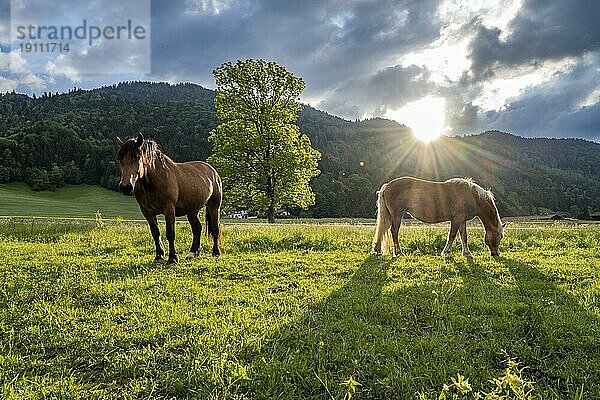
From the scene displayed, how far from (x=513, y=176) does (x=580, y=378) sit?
140 meters

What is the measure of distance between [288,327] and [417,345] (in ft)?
4.90

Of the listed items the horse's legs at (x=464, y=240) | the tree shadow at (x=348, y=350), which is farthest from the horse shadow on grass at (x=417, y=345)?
the horse's legs at (x=464, y=240)

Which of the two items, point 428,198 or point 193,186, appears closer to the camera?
point 193,186

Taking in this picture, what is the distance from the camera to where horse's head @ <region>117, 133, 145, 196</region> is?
8086mm

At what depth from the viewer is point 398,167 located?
12219cm

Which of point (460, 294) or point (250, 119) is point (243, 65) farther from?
point (460, 294)

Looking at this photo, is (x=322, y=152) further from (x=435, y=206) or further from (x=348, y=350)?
(x=348, y=350)

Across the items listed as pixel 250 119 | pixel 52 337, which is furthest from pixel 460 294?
pixel 250 119

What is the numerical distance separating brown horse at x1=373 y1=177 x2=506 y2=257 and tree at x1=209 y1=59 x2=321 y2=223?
17.3 m

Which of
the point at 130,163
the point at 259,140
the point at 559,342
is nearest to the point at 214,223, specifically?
the point at 130,163

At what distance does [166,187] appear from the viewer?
925cm

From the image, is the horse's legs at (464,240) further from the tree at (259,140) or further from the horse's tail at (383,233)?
the tree at (259,140)

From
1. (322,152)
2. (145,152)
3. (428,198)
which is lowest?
(428,198)

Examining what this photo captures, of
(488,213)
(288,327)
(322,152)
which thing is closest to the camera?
(288,327)
